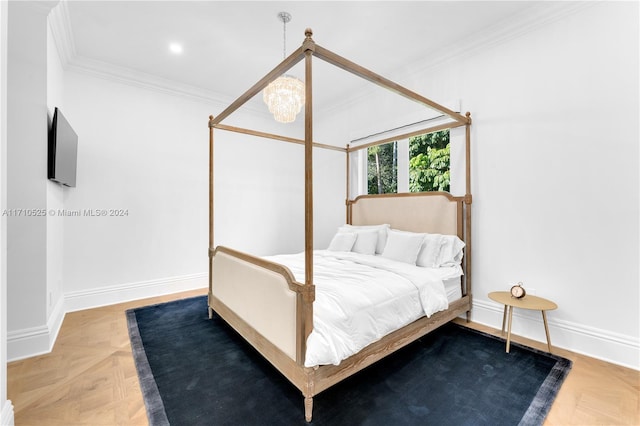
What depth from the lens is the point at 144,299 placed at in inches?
142

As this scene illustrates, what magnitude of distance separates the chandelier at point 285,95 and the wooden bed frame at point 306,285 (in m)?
0.42

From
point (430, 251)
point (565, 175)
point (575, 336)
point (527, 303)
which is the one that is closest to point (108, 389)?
point (430, 251)

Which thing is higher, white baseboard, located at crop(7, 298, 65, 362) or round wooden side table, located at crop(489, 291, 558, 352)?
round wooden side table, located at crop(489, 291, 558, 352)

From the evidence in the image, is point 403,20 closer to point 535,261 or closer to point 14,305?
point 535,261

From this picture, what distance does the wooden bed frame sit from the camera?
162 cm

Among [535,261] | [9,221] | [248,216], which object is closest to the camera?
[9,221]

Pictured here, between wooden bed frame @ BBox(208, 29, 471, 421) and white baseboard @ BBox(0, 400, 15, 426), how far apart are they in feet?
4.16

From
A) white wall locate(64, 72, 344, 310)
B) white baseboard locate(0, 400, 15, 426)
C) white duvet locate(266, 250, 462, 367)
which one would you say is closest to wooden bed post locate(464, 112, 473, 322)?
white duvet locate(266, 250, 462, 367)

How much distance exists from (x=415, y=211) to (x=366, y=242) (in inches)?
26.6

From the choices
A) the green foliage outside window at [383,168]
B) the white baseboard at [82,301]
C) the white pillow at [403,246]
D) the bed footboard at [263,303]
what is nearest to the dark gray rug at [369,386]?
the bed footboard at [263,303]

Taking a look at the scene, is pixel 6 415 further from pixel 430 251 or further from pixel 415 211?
pixel 415 211

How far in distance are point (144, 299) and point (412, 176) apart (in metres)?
3.76

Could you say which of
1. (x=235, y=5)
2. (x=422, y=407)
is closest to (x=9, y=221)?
(x=235, y=5)

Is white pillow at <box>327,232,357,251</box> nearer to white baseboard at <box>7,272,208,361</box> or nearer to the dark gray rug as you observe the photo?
the dark gray rug
